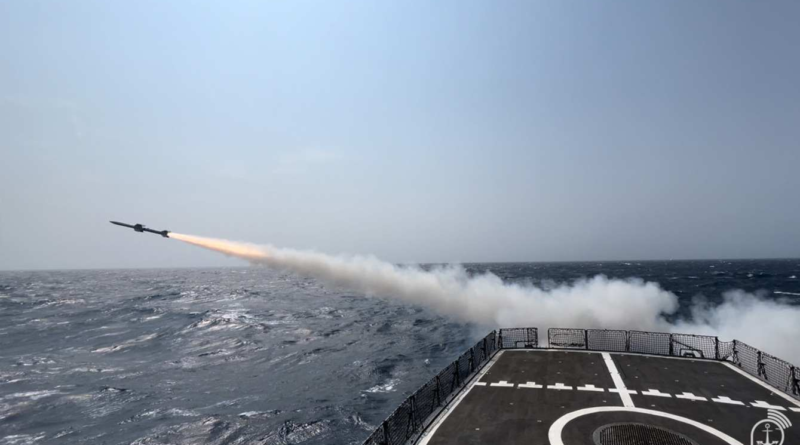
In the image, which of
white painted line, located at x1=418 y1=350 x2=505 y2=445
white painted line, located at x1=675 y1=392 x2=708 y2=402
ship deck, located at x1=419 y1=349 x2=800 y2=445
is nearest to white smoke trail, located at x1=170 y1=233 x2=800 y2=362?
ship deck, located at x1=419 y1=349 x2=800 y2=445

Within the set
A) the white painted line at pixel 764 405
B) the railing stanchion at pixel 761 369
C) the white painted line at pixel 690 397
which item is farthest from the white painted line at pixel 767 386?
the white painted line at pixel 690 397

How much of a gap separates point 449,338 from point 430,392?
99.4 ft

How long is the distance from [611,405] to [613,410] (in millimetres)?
562

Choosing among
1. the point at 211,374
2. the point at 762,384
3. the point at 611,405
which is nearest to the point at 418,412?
the point at 611,405

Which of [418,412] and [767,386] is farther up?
[767,386]

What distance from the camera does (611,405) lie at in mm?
15758

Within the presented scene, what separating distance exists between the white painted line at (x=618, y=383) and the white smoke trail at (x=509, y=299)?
19.7 metres

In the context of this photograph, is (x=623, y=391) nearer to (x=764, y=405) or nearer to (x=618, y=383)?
(x=618, y=383)

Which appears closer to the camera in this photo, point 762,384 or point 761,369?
point 762,384

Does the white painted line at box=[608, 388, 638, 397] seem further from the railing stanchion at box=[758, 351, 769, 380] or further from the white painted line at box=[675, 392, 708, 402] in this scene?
the railing stanchion at box=[758, 351, 769, 380]

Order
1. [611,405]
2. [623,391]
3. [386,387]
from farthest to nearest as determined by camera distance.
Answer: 1. [386,387]
2. [623,391]
3. [611,405]

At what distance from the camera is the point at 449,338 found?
1789 inches

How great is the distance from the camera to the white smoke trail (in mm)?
39844

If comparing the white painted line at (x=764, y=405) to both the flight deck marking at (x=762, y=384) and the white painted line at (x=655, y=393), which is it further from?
the white painted line at (x=655, y=393)
